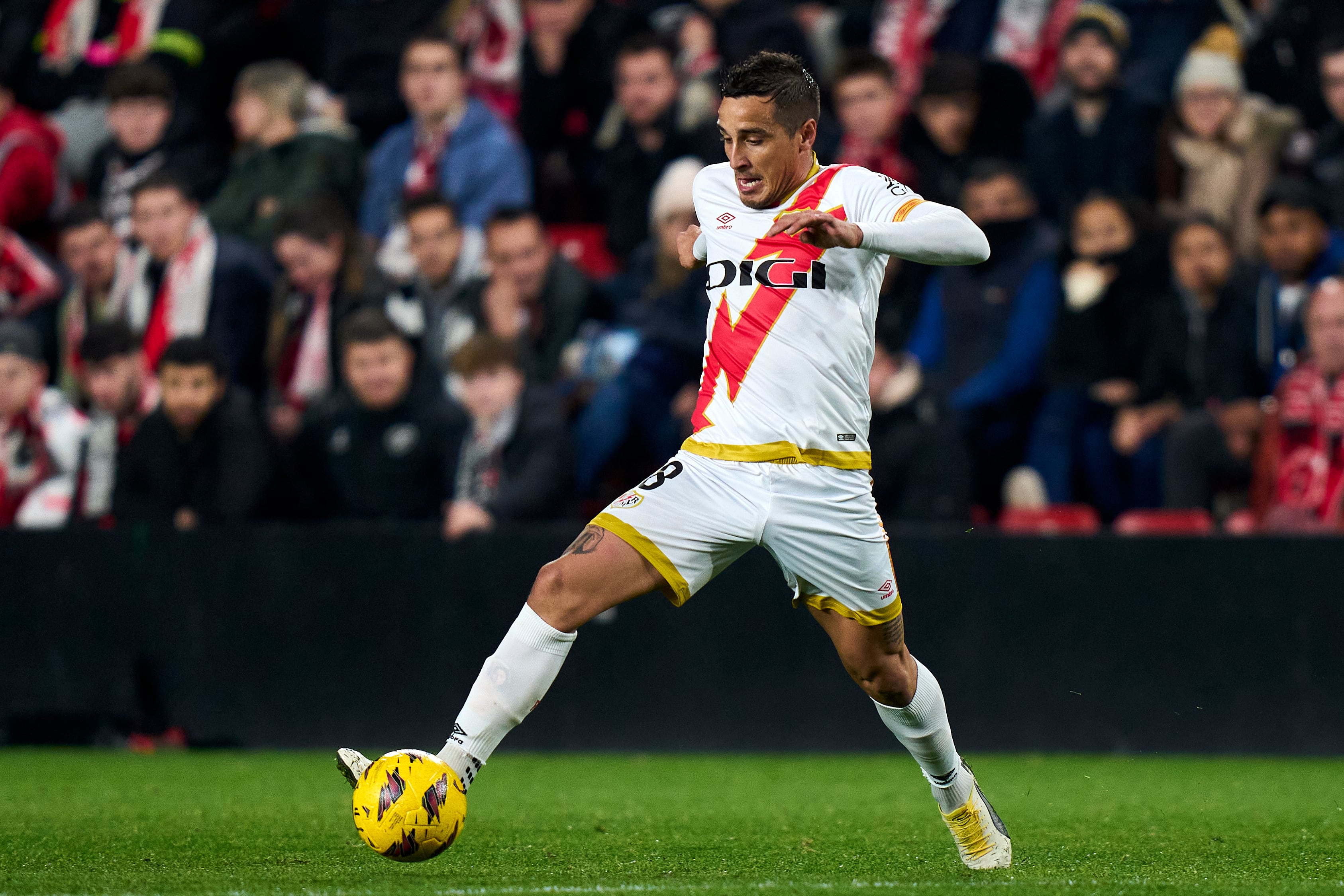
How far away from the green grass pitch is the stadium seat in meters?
1.15

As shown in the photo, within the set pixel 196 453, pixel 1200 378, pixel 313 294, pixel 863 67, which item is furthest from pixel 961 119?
pixel 196 453

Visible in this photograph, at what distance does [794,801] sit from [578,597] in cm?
274

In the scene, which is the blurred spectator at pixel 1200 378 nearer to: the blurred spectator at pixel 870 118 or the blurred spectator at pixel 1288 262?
the blurred spectator at pixel 1288 262

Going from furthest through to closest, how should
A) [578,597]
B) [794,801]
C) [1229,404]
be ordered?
[1229,404] < [794,801] < [578,597]

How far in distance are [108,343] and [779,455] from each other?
21.8ft

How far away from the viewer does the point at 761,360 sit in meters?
5.11

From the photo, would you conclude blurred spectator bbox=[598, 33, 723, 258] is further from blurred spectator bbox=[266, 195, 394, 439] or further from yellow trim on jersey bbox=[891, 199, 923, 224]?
yellow trim on jersey bbox=[891, 199, 923, 224]

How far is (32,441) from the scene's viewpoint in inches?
411

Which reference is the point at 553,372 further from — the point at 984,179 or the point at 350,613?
the point at 984,179

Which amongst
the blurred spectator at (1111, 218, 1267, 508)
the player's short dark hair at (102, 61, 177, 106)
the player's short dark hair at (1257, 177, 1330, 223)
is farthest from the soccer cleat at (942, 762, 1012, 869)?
the player's short dark hair at (102, 61, 177, 106)

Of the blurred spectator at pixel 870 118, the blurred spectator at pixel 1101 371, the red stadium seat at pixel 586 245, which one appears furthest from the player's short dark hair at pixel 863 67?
the red stadium seat at pixel 586 245

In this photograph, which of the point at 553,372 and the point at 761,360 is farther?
the point at 553,372

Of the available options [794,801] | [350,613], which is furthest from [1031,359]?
[350,613]

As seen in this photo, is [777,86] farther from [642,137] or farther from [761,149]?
[642,137]
